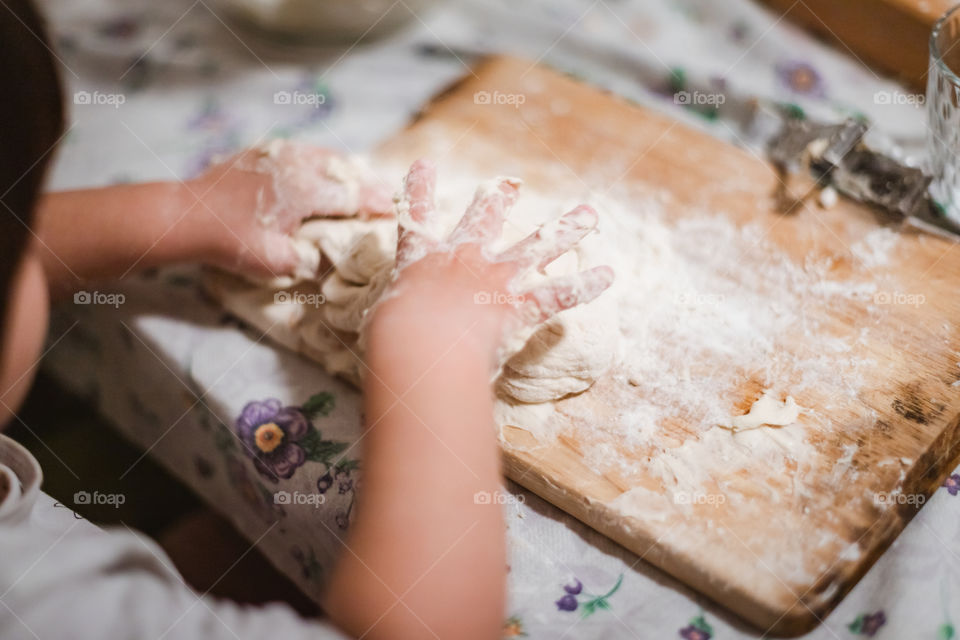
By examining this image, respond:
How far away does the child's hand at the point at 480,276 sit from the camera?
26.2 inches

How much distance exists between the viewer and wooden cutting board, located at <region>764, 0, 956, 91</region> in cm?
100

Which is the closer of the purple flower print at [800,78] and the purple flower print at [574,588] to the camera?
the purple flower print at [574,588]

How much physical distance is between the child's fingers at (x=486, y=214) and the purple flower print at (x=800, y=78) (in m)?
0.66

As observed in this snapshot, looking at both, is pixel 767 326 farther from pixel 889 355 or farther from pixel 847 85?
pixel 847 85

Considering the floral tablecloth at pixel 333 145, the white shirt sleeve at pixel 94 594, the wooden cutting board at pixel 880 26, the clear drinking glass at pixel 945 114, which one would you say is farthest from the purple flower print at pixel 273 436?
the wooden cutting board at pixel 880 26

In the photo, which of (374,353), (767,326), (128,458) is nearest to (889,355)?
(767,326)

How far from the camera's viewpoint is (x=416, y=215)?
700 millimetres

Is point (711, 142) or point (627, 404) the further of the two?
point (711, 142)

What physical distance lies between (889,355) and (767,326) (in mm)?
129

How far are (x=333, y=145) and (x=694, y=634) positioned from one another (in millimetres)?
861

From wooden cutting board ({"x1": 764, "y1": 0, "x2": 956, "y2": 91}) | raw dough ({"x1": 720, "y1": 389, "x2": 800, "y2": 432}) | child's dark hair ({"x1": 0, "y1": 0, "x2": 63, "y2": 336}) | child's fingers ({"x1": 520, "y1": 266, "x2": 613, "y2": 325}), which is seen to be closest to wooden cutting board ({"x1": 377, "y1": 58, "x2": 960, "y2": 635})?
raw dough ({"x1": 720, "y1": 389, "x2": 800, "y2": 432})

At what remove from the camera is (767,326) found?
2.57ft

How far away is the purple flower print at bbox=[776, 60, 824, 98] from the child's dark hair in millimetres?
1033

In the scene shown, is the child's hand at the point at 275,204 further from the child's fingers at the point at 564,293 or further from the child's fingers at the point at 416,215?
the child's fingers at the point at 564,293
